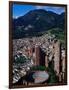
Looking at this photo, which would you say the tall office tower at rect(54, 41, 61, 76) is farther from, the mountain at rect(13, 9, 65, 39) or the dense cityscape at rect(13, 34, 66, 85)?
the mountain at rect(13, 9, 65, 39)

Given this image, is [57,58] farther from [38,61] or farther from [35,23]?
[35,23]

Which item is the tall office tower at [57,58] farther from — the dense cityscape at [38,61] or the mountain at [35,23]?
the mountain at [35,23]

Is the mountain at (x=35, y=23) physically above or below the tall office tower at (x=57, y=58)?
above

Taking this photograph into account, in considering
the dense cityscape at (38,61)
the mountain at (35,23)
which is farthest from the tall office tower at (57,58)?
the mountain at (35,23)

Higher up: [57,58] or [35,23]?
[35,23]

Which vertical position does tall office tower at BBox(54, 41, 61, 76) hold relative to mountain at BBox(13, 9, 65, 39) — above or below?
below

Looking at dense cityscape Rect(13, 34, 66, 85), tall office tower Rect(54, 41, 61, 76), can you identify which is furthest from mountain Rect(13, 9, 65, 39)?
tall office tower Rect(54, 41, 61, 76)

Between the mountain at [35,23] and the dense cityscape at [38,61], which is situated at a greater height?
the mountain at [35,23]

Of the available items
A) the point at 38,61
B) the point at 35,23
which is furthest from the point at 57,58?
the point at 35,23

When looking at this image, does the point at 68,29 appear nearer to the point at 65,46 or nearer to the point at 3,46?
the point at 65,46
